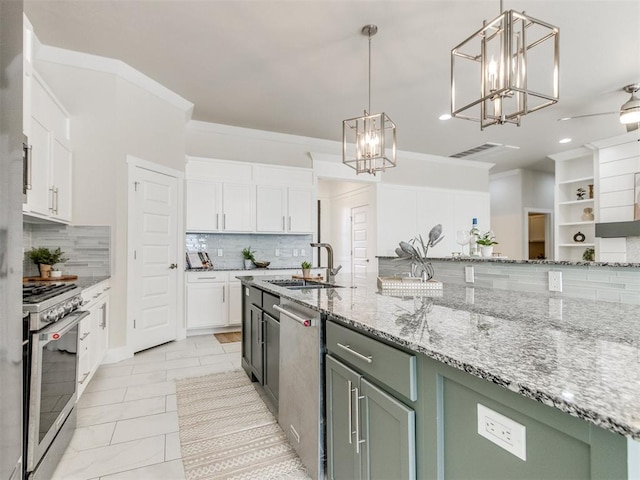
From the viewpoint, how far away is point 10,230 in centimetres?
82

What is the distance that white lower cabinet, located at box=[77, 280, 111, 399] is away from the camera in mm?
2395

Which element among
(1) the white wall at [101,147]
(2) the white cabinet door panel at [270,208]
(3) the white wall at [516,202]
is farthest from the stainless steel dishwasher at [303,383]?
(3) the white wall at [516,202]

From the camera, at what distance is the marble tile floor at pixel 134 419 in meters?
1.85

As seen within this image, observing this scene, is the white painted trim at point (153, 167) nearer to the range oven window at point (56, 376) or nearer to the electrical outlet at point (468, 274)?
the range oven window at point (56, 376)

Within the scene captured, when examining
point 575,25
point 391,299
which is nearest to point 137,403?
point 391,299

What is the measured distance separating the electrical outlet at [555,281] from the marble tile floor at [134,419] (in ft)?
7.22

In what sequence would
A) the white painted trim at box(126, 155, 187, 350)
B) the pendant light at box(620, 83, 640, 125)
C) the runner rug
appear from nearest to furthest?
the runner rug
the pendant light at box(620, 83, 640, 125)
the white painted trim at box(126, 155, 187, 350)

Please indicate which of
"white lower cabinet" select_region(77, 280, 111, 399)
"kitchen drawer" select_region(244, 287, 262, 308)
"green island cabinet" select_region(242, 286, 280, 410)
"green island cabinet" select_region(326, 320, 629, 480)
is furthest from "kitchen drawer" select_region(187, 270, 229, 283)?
"green island cabinet" select_region(326, 320, 629, 480)

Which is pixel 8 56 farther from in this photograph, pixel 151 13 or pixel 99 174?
pixel 99 174

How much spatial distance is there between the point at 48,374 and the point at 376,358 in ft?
5.18

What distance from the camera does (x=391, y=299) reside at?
1.83 metres

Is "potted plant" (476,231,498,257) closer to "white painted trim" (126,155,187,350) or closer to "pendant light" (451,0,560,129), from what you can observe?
"pendant light" (451,0,560,129)

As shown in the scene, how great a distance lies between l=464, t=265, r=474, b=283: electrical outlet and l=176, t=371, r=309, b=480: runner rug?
1.57m

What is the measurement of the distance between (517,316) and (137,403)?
8.45 ft
